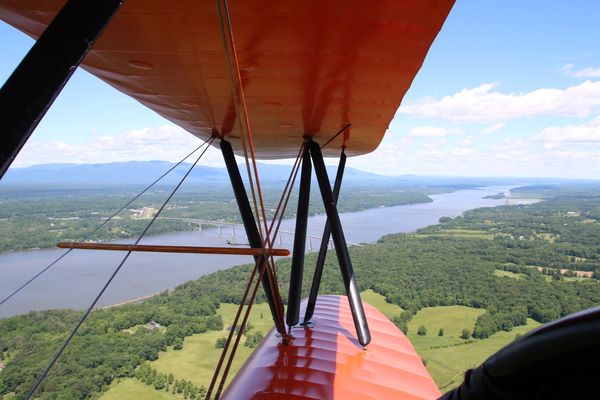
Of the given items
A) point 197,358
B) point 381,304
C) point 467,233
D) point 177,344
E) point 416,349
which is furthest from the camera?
point 467,233

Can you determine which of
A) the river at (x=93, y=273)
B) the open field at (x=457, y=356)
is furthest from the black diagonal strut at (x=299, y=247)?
the open field at (x=457, y=356)

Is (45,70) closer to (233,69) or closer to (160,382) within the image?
(233,69)

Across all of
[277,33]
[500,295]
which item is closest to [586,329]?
[277,33]

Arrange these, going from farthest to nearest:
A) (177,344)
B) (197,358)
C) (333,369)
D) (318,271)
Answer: (177,344)
(197,358)
(318,271)
(333,369)

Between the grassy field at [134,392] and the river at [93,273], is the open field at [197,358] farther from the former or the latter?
the river at [93,273]

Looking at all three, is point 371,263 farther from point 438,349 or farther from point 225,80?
point 225,80

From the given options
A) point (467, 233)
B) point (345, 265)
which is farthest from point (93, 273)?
point (467, 233)

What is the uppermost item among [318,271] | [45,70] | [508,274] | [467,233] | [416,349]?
[45,70]
